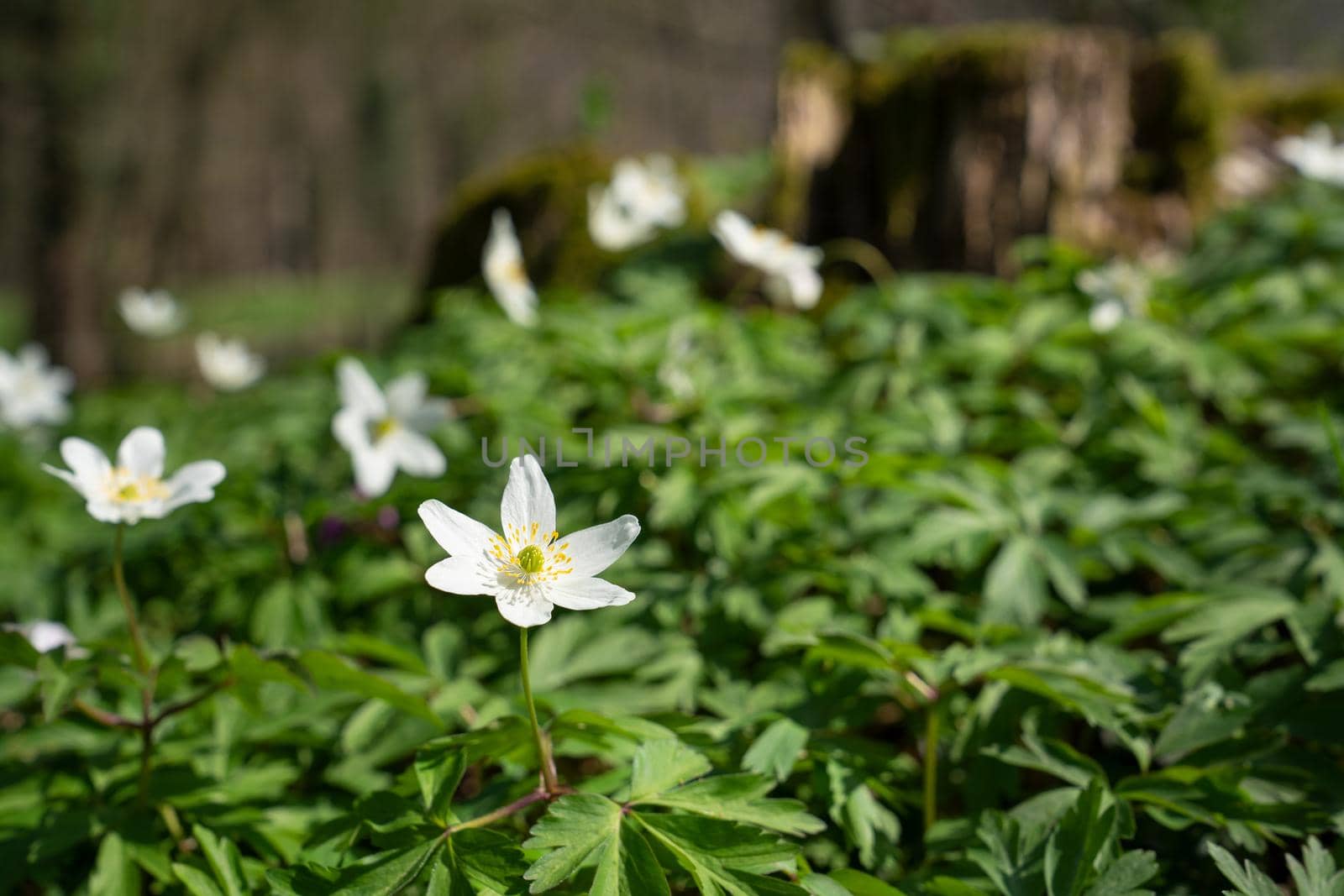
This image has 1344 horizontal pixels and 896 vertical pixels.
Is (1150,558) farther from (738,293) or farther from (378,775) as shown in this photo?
(738,293)

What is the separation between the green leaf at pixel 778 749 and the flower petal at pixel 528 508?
0.50 meters

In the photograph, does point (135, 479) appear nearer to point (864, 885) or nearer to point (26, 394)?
point (864, 885)

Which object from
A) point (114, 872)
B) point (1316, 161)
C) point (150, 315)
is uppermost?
point (1316, 161)

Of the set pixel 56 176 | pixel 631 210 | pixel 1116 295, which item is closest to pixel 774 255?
pixel 631 210

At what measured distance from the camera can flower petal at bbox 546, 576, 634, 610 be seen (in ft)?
3.96

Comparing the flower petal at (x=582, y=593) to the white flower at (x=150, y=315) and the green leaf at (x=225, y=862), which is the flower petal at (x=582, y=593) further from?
the white flower at (x=150, y=315)

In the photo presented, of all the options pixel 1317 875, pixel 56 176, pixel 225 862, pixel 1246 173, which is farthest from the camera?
pixel 56 176

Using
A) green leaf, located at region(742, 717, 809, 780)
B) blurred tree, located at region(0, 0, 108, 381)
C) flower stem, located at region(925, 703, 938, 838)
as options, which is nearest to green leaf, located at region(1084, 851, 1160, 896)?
flower stem, located at region(925, 703, 938, 838)

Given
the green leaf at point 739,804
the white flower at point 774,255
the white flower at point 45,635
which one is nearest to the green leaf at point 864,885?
the green leaf at point 739,804

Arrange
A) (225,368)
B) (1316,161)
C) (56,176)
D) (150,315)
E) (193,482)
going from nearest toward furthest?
(193,482), (1316,161), (225,368), (150,315), (56,176)

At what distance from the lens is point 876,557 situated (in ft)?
6.82

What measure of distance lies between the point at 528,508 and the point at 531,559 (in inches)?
3.2

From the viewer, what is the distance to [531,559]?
4.12 feet

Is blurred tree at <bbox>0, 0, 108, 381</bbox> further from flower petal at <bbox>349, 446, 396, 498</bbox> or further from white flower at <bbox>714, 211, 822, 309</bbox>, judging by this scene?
white flower at <bbox>714, 211, 822, 309</bbox>
